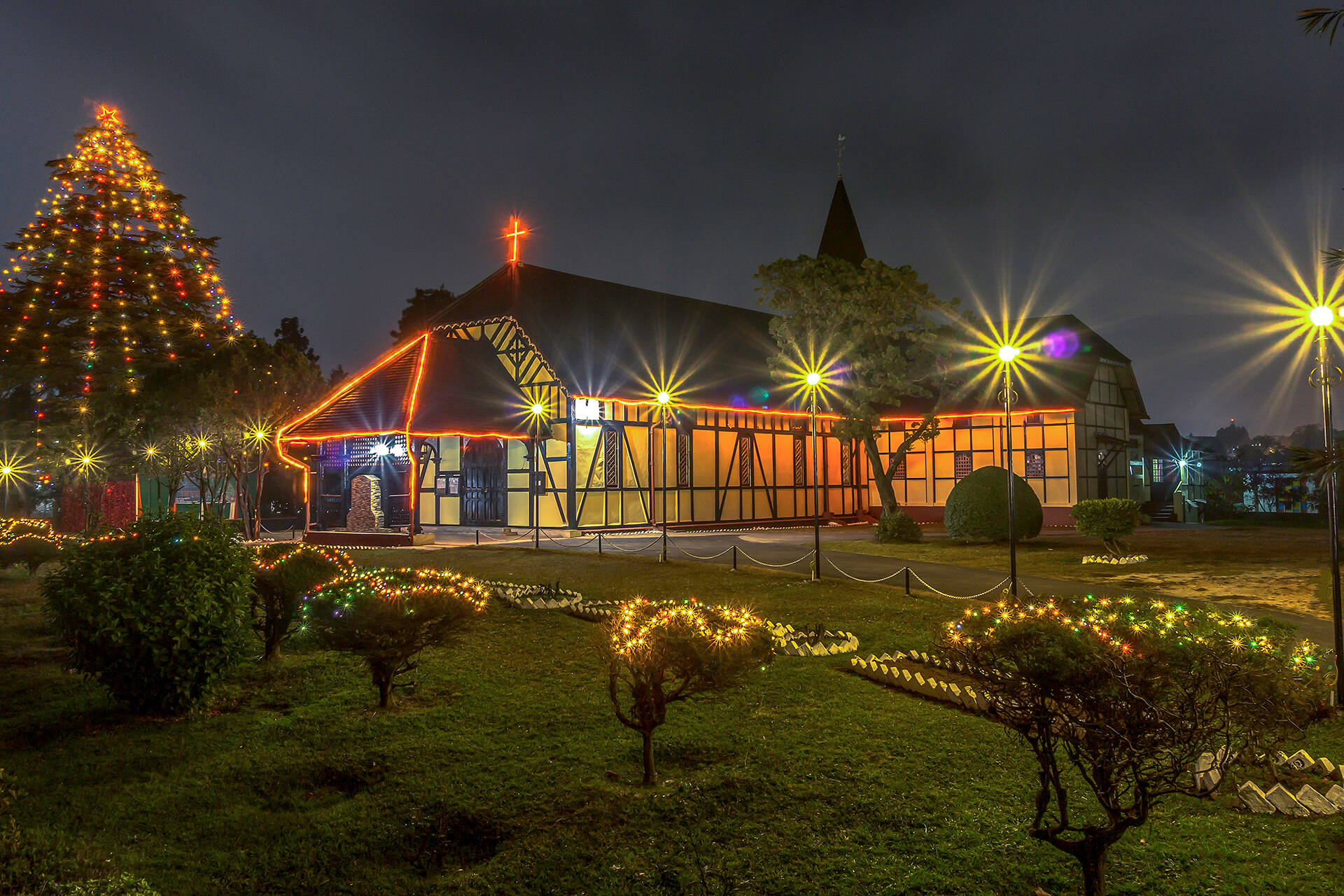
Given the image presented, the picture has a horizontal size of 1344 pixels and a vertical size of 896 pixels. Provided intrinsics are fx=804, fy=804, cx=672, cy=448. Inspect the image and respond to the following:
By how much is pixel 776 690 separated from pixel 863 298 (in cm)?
2015

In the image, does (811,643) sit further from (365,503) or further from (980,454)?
(980,454)

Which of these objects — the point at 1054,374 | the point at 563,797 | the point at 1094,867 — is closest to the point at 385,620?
the point at 563,797

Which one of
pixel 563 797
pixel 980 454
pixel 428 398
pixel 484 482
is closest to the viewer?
pixel 563 797

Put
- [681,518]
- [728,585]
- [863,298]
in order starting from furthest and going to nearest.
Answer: [681,518] → [863,298] → [728,585]

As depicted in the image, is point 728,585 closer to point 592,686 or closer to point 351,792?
point 592,686

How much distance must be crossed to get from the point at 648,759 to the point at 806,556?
1402 centimetres

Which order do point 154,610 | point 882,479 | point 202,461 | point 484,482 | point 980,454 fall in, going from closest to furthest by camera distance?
1. point 154,610
2. point 202,461
3. point 882,479
4. point 484,482
5. point 980,454

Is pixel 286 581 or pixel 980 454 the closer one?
pixel 286 581

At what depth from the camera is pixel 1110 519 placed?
20375 mm

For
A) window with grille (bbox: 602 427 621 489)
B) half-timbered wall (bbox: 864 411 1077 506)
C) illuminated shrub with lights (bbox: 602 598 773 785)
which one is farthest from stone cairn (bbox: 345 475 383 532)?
illuminated shrub with lights (bbox: 602 598 773 785)

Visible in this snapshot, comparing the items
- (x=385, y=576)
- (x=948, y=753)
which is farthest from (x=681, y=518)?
(x=948, y=753)

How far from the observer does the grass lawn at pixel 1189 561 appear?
49.2 feet

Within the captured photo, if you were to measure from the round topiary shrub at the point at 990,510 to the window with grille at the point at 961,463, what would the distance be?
9.33 m

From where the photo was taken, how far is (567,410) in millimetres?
26453
